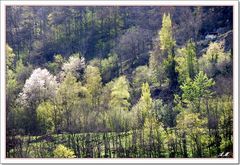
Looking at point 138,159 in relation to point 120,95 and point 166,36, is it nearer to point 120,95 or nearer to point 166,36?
point 120,95

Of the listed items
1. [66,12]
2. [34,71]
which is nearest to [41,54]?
[34,71]

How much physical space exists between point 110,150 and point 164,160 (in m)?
0.82

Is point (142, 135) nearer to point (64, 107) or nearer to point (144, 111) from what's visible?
point (144, 111)

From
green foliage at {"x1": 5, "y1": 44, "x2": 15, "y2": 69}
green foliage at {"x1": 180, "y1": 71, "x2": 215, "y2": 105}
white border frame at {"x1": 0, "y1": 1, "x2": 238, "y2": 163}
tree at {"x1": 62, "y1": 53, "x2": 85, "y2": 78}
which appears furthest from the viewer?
tree at {"x1": 62, "y1": 53, "x2": 85, "y2": 78}

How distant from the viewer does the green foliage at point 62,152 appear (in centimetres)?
753

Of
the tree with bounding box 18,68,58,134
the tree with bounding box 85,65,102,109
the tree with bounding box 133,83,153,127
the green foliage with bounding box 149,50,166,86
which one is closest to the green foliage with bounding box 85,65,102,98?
the tree with bounding box 85,65,102,109

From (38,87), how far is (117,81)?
3.98ft

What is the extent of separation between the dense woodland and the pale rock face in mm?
15

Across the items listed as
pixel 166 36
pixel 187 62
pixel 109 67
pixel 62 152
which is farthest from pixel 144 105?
pixel 62 152

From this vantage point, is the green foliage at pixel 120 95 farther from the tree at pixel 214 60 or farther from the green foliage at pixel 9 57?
the green foliage at pixel 9 57

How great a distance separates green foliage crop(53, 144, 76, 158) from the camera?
753 centimetres

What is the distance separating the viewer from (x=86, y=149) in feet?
24.9

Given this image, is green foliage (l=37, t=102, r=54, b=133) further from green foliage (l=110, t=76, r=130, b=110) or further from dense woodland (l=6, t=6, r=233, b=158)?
green foliage (l=110, t=76, r=130, b=110)

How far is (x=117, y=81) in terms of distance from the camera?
7.71 m
